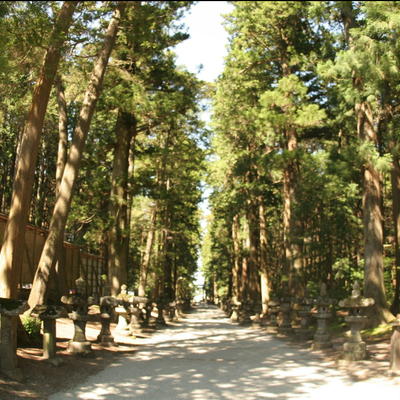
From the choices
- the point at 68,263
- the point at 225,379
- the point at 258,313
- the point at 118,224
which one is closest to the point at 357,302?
the point at 225,379

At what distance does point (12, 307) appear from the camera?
22.8 ft

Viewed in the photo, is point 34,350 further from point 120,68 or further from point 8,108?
point 120,68

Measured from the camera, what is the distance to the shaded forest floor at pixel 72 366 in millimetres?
6559

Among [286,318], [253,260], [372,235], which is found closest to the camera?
[372,235]

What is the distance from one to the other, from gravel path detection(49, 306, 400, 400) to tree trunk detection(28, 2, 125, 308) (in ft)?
8.37

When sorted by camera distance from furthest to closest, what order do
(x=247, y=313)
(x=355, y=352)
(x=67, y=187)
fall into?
(x=247, y=313)
(x=67, y=187)
(x=355, y=352)

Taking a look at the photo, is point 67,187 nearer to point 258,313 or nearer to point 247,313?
point 258,313

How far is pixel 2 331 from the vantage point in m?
6.91

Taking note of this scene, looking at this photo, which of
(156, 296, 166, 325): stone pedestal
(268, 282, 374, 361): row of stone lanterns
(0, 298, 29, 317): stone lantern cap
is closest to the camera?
(0, 298, 29, 317): stone lantern cap

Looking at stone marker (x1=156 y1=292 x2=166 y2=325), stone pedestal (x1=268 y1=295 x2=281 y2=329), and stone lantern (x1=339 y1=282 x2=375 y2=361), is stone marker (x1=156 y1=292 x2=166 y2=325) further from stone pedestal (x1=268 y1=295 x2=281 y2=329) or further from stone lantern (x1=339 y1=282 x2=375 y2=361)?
stone lantern (x1=339 y1=282 x2=375 y2=361)

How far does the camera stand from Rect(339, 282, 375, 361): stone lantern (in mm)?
9477

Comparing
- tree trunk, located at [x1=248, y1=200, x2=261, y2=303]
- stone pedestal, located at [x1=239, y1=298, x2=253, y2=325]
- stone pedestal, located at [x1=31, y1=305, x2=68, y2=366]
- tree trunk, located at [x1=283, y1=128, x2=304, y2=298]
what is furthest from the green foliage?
tree trunk, located at [x1=248, y1=200, x2=261, y2=303]

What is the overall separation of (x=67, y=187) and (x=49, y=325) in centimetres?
380

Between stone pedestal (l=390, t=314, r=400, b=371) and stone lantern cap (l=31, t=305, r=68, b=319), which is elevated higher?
stone lantern cap (l=31, t=305, r=68, b=319)
